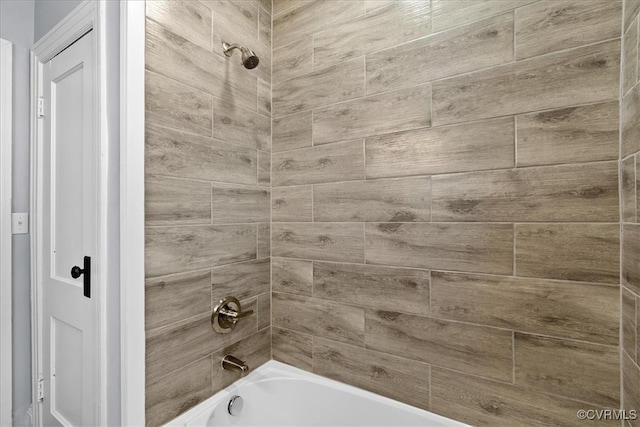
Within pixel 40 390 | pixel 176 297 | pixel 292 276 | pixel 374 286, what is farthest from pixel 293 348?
pixel 40 390

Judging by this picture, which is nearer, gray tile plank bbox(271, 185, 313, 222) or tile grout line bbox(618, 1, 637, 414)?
tile grout line bbox(618, 1, 637, 414)

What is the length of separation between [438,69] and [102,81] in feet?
4.18

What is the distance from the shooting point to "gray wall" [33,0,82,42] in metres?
1.38

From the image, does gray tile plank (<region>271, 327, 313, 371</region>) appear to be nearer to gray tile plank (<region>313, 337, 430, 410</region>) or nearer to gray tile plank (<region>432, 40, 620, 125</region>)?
gray tile plank (<region>313, 337, 430, 410</region>)

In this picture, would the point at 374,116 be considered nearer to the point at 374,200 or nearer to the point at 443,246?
the point at 374,200

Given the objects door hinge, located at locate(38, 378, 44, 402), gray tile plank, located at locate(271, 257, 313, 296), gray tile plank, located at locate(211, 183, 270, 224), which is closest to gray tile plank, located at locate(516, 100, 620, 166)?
gray tile plank, located at locate(271, 257, 313, 296)

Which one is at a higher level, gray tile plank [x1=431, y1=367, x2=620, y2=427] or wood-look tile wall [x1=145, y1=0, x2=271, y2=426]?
wood-look tile wall [x1=145, y1=0, x2=271, y2=426]

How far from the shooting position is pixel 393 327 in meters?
1.37

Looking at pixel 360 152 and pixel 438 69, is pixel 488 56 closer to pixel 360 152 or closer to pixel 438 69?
pixel 438 69

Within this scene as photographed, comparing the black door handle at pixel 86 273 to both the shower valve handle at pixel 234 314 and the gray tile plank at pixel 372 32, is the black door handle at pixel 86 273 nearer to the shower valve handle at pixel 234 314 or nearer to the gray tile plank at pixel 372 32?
the shower valve handle at pixel 234 314

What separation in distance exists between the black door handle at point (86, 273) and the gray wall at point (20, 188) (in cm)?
49

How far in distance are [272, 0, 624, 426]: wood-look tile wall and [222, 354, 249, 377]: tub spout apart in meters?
0.32

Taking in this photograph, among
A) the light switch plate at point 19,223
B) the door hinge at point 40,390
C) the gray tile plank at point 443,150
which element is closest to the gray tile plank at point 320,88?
the gray tile plank at point 443,150

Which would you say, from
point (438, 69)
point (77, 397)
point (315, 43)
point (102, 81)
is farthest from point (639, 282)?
point (77, 397)
